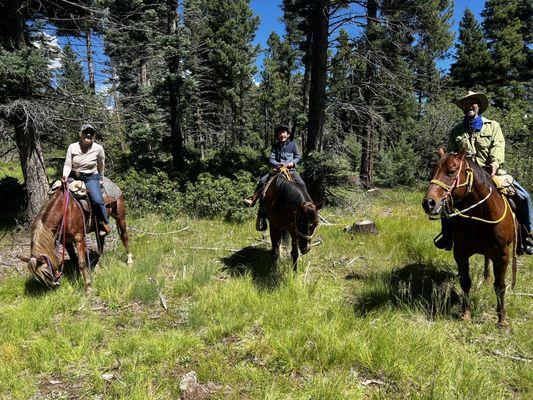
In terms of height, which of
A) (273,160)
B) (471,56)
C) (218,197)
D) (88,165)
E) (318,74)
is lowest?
(218,197)

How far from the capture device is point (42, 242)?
5.00 meters

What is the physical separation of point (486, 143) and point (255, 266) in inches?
172

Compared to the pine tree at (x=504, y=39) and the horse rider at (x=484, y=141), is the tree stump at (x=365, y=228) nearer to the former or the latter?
the horse rider at (x=484, y=141)

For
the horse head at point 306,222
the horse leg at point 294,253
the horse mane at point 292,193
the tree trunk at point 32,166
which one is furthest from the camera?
the tree trunk at point 32,166

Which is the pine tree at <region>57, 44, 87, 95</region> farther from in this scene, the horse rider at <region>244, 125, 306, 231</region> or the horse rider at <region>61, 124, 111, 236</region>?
the horse rider at <region>244, 125, 306, 231</region>

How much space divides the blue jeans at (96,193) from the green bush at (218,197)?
4.18 m

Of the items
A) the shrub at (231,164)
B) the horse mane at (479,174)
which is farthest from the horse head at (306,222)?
the shrub at (231,164)

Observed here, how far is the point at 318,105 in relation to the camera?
36.5ft

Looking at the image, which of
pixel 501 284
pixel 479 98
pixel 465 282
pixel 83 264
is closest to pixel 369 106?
pixel 479 98

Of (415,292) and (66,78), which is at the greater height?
(66,78)

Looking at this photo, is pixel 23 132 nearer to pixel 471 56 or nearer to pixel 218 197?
pixel 218 197

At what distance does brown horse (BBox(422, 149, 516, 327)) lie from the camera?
162 inches

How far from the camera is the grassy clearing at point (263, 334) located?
3.53 m

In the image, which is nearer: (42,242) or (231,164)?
(42,242)
